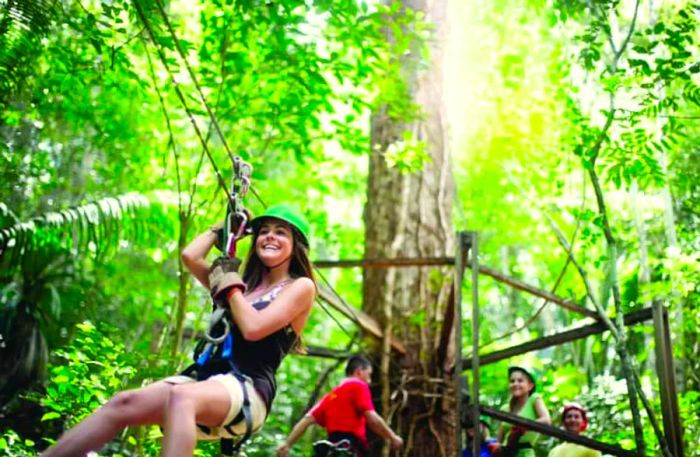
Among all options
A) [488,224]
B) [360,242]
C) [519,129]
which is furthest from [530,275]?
[519,129]

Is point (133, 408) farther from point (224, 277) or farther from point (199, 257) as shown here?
point (199, 257)

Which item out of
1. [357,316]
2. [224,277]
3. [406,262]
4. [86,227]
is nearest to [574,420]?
[406,262]

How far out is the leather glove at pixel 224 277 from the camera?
2928 mm

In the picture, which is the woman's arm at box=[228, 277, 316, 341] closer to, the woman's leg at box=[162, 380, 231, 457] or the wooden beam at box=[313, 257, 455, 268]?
the woman's leg at box=[162, 380, 231, 457]

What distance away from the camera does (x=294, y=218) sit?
3.42 meters

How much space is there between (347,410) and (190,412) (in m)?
3.29

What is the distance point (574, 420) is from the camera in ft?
20.3

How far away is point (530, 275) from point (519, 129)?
8729 millimetres

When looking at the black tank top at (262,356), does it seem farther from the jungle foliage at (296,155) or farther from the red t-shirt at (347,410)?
the red t-shirt at (347,410)

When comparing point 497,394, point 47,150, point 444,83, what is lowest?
point 497,394

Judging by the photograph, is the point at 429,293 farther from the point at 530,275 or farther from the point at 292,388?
the point at 530,275

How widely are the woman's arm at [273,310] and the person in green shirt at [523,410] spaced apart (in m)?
3.39

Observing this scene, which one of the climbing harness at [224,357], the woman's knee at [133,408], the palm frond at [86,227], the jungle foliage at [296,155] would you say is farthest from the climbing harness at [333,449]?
the palm frond at [86,227]

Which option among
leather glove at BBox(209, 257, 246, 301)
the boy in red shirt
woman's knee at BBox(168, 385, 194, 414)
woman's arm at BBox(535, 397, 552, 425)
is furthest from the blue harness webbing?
woman's arm at BBox(535, 397, 552, 425)
